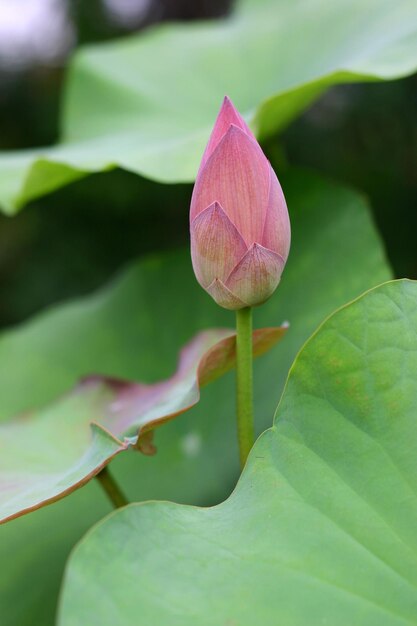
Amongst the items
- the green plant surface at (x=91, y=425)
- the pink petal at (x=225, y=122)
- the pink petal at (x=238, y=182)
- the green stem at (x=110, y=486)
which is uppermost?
the pink petal at (x=225, y=122)

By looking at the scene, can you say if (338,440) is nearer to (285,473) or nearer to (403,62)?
(285,473)

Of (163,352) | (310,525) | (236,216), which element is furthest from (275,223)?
(163,352)

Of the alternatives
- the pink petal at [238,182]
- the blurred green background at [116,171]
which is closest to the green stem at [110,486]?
the pink petal at [238,182]

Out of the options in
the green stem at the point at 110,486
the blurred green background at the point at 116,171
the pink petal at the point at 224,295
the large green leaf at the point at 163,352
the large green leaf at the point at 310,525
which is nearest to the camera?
the large green leaf at the point at 310,525

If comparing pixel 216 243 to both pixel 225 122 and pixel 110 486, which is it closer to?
pixel 225 122

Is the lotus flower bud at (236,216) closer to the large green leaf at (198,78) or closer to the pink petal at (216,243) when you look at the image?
the pink petal at (216,243)

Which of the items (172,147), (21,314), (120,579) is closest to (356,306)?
(120,579)

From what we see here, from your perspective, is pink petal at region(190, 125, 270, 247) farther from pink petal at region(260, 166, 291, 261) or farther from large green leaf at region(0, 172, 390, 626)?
large green leaf at region(0, 172, 390, 626)
